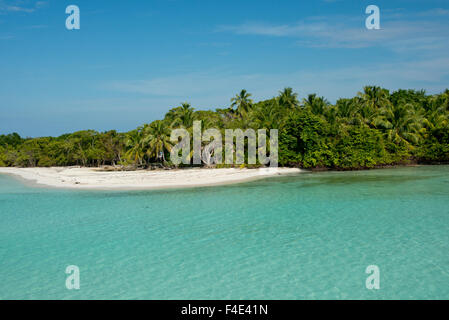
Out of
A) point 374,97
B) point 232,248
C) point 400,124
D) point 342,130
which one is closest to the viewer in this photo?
point 232,248

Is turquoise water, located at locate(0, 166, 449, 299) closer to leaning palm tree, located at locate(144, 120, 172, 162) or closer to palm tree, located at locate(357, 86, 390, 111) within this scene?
leaning palm tree, located at locate(144, 120, 172, 162)

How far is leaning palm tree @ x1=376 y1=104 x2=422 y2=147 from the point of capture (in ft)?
129

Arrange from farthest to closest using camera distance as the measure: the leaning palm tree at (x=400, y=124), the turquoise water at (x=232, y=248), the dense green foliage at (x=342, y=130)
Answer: the leaning palm tree at (x=400, y=124)
the dense green foliage at (x=342, y=130)
the turquoise water at (x=232, y=248)

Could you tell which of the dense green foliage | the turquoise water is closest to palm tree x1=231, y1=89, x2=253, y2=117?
the dense green foliage

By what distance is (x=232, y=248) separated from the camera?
32.3 feet

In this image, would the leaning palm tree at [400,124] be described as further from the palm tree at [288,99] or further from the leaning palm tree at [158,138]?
the leaning palm tree at [158,138]

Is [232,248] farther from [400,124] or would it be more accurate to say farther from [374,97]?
[374,97]

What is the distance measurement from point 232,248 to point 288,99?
4230cm

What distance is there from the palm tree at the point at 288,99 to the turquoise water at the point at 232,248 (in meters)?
32.8

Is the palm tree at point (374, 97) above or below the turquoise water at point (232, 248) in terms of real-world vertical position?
above

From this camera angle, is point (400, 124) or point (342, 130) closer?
point (342, 130)

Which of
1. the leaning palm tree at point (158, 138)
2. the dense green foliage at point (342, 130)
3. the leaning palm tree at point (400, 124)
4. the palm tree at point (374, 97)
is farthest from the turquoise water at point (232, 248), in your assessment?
the palm tree at point (374, 97)

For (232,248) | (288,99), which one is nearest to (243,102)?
(288,99)

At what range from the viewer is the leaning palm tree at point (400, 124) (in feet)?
129
